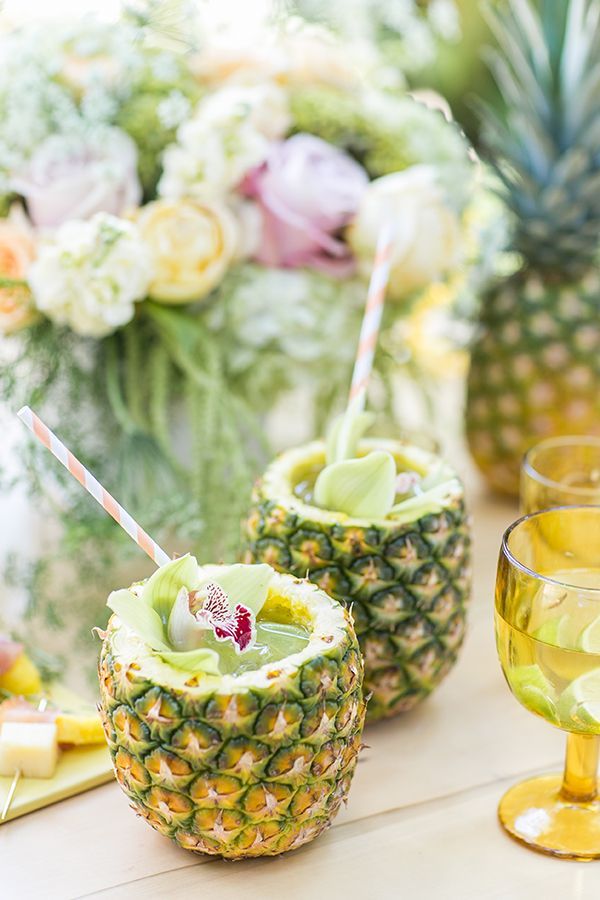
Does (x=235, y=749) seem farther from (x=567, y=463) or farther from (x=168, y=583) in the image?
(x=567, y=463)

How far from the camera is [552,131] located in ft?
4.97

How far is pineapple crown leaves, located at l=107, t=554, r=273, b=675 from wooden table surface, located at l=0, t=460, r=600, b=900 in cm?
21

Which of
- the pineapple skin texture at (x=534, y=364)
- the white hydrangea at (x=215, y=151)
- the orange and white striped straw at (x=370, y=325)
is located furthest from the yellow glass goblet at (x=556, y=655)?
the white hydrangea at (x=215, y=151)

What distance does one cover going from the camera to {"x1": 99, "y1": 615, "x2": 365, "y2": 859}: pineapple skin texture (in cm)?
83

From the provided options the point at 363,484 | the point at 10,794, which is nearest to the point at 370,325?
the point at 363,484

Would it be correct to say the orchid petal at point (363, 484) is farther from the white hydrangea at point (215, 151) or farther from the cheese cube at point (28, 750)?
the white hydrangea at point (215, 151)

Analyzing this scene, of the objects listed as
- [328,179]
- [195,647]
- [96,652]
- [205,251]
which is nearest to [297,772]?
[195,647]

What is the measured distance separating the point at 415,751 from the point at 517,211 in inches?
30.2

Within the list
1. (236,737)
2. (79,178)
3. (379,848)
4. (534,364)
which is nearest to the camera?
(236,737)

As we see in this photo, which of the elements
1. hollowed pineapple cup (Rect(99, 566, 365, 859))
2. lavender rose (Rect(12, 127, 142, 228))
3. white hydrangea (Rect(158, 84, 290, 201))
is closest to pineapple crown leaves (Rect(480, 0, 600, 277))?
white hydrangea (Rect(158, 84, 290, 201))

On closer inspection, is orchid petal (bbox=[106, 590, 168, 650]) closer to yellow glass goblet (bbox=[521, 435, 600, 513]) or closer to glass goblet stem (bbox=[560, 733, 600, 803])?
glass goblet stem (bbox=[560, 733, 600, 803])

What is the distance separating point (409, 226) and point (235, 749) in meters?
0.81

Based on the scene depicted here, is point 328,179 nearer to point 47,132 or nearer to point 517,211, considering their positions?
point 517,211

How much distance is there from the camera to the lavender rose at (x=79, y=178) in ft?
4.63
